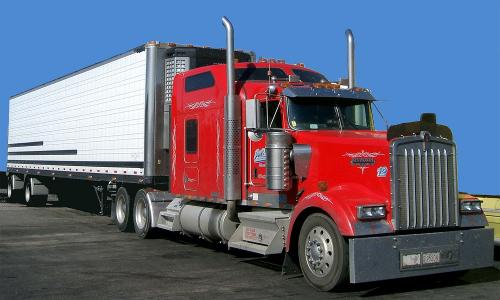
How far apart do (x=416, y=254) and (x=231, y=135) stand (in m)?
3.60

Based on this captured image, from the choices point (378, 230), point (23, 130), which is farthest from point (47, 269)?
point (23, 130)

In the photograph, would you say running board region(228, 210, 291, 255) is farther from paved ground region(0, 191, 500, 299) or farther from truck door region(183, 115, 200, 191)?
truck door region(183, 115, 200, 191)

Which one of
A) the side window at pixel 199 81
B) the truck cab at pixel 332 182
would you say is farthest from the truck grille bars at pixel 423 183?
the side window at pixel 199 81

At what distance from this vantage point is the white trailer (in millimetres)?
12750

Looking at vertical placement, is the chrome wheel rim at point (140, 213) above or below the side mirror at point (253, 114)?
below

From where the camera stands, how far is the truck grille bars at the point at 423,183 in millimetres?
7402

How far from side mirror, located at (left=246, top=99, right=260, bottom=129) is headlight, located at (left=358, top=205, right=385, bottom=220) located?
8.27 ft

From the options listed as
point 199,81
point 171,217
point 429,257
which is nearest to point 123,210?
point 171,217

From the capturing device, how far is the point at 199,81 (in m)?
11.0

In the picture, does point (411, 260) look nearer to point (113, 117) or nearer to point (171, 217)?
point (171, 217)

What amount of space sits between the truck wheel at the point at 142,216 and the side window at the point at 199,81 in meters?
2.92

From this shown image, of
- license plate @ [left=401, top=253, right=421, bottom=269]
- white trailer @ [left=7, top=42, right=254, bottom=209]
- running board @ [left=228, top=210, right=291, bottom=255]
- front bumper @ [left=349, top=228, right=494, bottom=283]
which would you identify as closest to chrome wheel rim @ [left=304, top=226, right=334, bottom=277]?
front bumper @ [left=349, top=228, right=494, bottom=283]

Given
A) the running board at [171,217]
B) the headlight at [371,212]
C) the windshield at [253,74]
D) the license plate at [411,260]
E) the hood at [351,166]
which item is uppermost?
the windshield at [253,74]

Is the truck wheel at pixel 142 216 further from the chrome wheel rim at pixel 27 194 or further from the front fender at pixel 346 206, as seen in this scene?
the chrome wheel rim at pixel 27 194
